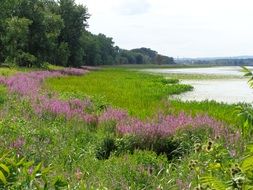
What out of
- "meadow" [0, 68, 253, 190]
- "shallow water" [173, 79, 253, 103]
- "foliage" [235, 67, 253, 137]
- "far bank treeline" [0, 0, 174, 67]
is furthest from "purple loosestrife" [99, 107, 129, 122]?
"far bank treeline" [0, 0, 174, 67]

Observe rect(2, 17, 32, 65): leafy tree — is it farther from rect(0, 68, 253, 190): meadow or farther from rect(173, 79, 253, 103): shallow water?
rect(0, 68, 253, 190): meadow

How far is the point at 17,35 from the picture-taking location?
175ft

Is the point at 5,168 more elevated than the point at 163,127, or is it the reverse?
the point at 5,168

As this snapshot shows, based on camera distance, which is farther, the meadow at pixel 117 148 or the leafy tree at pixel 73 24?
the leafy tree at pixel 73 24

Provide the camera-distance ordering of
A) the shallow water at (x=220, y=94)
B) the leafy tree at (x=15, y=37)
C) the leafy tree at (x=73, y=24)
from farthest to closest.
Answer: the leafy tree at (x=73, y=24)
the leafy tree at (x=15, y=37)
the shallow water at (x=220, y=94)

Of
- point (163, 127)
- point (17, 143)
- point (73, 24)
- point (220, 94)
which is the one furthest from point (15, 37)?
point (17, 143)

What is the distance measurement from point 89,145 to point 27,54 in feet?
153

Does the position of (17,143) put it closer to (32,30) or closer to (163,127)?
(163,127)

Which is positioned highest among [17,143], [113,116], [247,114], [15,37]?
[15,37]

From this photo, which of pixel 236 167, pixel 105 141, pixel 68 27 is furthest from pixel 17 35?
pixel 236 167

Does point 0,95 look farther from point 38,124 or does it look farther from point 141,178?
point 141,178

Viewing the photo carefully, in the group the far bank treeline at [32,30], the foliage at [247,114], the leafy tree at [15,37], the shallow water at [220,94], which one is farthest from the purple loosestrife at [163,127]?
the leafy tree at [15,37]

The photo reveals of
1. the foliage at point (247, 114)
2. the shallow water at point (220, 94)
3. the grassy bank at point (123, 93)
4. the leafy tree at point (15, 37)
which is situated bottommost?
the shallow water at point (220, 94)

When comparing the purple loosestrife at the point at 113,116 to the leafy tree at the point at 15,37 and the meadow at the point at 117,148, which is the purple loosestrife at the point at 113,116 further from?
the leafy tree at the point at 15,37
